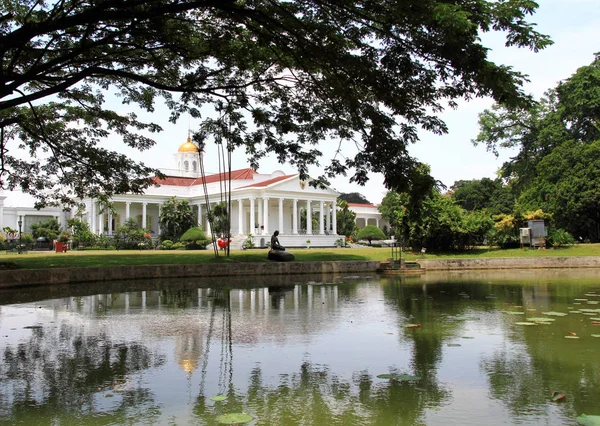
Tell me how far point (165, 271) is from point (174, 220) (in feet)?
108

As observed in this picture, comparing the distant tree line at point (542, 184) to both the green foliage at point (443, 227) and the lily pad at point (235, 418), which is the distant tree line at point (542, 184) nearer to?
the green foliage at point (443, 227)

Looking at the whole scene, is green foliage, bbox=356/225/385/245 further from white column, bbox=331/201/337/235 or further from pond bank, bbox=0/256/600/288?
pond bank, bbox=0/256/600/288

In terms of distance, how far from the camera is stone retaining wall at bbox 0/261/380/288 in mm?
14555

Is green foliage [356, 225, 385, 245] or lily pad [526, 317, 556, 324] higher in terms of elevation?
green foliage [356, 225, 385, 245]

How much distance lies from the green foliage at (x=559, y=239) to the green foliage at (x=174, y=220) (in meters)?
32.4

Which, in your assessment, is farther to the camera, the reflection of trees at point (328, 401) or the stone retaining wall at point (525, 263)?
the stone retaining wall at point (525, 263)

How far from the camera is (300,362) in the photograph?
5.30 m

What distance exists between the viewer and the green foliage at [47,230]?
46.2 m

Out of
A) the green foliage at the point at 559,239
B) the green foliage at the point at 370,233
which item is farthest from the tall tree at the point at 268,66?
the green foliage at the point at 370,233

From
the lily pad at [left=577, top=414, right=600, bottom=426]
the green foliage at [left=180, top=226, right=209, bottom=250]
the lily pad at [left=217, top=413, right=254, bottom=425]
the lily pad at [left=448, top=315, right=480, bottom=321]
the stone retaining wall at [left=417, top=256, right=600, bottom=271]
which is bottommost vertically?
the stone retaining wall at [left=417, top=256, right=600, bottom=271]

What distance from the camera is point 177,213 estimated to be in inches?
1951

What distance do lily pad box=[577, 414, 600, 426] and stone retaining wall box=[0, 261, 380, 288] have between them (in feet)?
46.7

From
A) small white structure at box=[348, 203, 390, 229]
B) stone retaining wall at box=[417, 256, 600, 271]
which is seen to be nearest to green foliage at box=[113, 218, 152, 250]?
stone retaining wall at box=[417, 256, 600, 271]

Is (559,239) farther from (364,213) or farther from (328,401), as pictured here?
(364,213)
